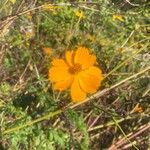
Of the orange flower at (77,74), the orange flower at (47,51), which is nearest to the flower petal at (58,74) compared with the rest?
the orange flower at (77,74)

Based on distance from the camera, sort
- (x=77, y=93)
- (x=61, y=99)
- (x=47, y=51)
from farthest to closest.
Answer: (x=47, y=51), (x=61, y=99), (x=77, y=93)

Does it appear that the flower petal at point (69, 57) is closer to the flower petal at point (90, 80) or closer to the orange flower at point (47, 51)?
the flower petal at point (90, 80)

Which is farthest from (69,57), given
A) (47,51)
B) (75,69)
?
(47,51)

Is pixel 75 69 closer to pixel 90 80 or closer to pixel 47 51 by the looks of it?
pixel 90 80

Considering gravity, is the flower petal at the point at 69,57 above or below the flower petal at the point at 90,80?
above

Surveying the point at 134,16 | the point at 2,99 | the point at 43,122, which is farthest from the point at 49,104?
the point at 134,16

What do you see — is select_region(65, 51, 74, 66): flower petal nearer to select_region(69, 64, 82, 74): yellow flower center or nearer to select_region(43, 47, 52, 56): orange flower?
select_region(69, 64, 82, 74): yellow flower center

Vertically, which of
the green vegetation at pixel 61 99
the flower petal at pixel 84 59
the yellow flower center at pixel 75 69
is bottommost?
the green vegetation at pixel 61 99

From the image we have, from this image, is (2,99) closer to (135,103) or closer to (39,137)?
(39,137)
